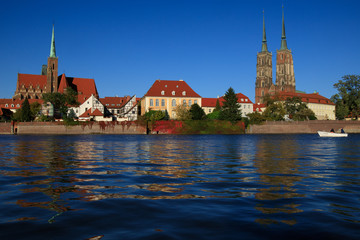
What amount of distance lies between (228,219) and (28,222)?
3.90 m

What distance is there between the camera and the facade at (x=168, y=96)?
89500mm

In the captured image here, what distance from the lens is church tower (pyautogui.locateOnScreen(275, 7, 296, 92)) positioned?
→ 167875 millimetres

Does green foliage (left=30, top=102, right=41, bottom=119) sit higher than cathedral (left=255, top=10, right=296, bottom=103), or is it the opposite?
cathedral (left=255, top=10, right=296, bottom=103)

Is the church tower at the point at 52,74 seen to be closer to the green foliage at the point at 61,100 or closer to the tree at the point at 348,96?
the green foliage at the point at 61,100

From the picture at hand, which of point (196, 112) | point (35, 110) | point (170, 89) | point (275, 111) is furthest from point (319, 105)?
point (35, 110)

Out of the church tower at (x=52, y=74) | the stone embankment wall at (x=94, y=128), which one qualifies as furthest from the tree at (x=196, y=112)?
the church tower at (x=52, y=74)

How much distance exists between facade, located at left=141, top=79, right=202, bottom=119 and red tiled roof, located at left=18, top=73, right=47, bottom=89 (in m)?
57.0

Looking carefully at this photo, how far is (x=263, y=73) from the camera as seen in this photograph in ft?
550

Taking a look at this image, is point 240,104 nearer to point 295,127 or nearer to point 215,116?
point 295,127

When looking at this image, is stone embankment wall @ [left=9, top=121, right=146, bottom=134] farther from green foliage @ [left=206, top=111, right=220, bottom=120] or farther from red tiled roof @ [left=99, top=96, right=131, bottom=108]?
red tiled roof @ [left=99, top=96, right=131, bottom=108]

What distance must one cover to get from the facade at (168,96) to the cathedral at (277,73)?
79.6m

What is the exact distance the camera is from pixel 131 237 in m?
5.50

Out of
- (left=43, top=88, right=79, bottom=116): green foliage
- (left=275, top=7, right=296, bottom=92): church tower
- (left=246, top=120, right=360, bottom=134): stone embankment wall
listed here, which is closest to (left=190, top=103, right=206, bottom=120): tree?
(left=246, top=120, right=360, bottom=134): stone embankment wall

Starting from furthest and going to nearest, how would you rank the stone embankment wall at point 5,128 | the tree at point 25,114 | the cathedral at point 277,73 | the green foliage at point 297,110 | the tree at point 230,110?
the cathedral at point 277,73, the green foliage at point 297,110, the tree at point 25,114, the stone embankment wall at point 5,128, the tree at point 230,110
